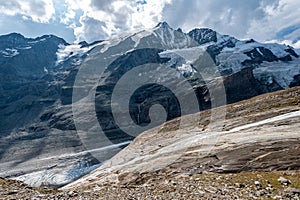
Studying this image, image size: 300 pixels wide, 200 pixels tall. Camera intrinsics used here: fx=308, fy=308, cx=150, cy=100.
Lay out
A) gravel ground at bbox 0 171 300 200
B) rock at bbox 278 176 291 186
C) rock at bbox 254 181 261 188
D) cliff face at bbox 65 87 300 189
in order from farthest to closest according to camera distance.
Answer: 1. cliff face at bbox 65 87 300 189
2. rock at bbox 278 176 291 186
3. rock at bbox 254 181 261 188
4. gravel ground at bbox 0 171 300 200

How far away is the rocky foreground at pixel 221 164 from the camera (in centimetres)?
2517

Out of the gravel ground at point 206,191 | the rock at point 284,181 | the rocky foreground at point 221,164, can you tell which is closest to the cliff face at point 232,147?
the rocky foreground at point 221,164

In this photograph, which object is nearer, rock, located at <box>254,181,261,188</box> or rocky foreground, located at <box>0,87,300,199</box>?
rocky foreground, located at <box>0,87,300,199</box>

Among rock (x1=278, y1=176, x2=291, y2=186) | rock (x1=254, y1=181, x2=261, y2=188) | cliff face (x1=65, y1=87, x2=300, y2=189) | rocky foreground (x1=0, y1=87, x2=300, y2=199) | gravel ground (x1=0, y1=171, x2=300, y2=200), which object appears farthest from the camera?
cliff face (x1=65, y1=87, x2=300, y2=189)

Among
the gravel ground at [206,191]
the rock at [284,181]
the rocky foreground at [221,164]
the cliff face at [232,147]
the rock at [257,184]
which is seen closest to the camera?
the gravel ground at [206,191]

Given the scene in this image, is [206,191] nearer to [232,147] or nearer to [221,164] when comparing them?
[221,164]

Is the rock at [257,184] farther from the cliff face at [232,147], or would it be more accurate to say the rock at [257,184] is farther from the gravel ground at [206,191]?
the cliff face at [232,147]

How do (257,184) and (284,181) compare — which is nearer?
(257,184)

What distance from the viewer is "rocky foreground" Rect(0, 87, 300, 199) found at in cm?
2517

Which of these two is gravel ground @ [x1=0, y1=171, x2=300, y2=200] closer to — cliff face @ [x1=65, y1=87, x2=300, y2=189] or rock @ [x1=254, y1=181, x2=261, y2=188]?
rock @ [x1=254, y1=181, x2=261, y2=188]

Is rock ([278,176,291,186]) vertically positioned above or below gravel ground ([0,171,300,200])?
below

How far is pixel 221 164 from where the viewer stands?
43.4 metres

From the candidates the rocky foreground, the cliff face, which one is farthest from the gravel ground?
the cliff face

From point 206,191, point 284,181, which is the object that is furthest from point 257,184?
point 206,191
